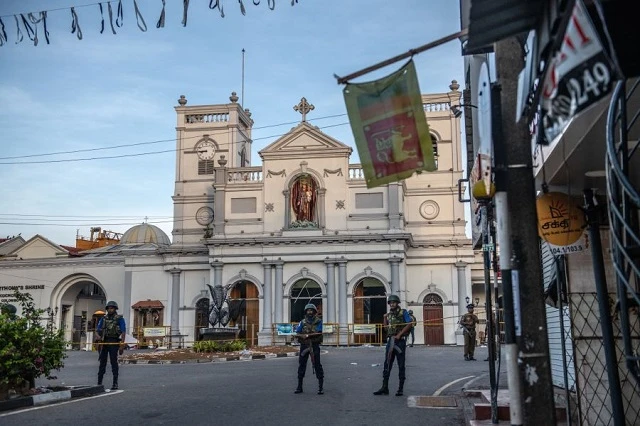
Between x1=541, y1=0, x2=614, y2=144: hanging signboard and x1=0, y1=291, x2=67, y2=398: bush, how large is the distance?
9458 millimetres

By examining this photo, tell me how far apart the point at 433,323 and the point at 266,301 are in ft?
32.6

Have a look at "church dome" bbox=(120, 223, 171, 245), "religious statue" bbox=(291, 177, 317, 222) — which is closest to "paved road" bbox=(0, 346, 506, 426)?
"religious statue" bbox=(291, 177, 317, 222)

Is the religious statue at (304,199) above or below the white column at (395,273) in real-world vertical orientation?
above

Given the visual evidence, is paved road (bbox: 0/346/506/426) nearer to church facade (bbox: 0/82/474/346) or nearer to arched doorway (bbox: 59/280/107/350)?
church facade (bbox: 0/82/474/346)

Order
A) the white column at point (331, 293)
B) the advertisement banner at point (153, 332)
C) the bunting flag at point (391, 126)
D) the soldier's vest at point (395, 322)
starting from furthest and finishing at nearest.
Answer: the advertisement banner at point (153, 332)
the white column at point (331, 293)
the soldier's vest at point (395, 322)
the bunting flag at point (391, 126)

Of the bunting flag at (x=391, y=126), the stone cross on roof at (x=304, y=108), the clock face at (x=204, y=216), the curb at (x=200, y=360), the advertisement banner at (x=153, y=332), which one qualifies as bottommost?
the curb at (x=200, y=360)

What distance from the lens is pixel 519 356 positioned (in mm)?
4375

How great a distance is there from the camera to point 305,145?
40969 mm

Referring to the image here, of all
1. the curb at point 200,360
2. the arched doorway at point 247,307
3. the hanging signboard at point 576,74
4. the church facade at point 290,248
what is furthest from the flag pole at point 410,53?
the arched doorway at point 247,307

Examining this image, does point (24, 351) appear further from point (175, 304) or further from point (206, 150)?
point (206, 150)

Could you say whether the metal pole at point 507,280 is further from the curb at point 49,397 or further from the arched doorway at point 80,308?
the arched doorway at point 80,308

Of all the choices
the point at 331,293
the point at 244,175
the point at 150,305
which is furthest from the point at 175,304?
the point at 331,293

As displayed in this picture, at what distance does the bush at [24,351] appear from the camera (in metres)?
10.5

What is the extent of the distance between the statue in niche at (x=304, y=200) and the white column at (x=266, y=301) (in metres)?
3.16
